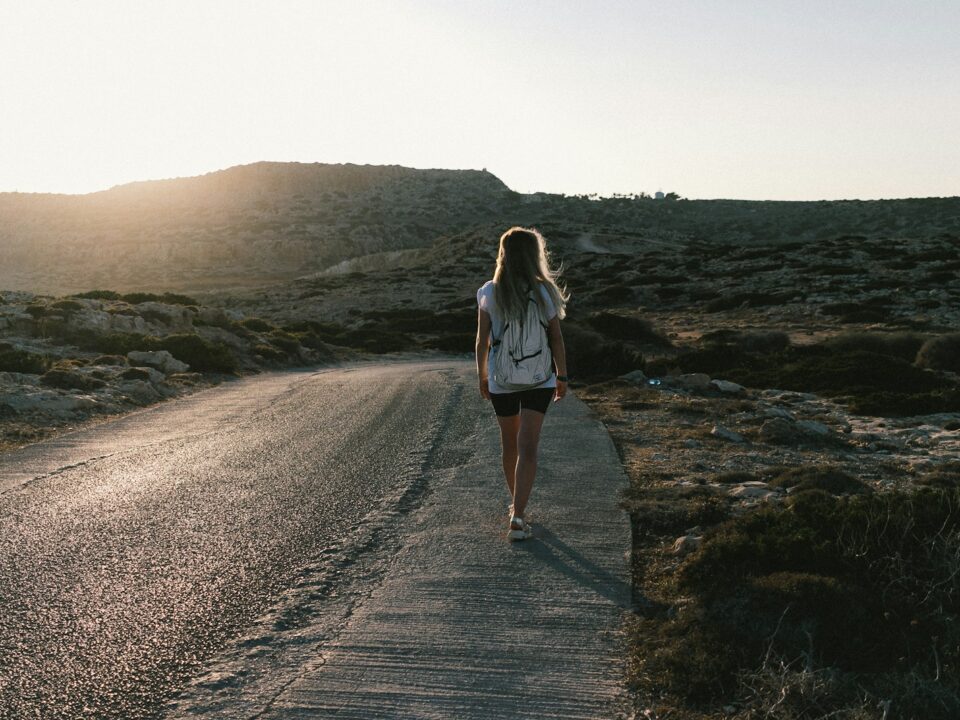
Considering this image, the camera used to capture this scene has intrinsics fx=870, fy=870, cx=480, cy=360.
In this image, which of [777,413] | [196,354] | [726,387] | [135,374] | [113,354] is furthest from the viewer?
[196,354]

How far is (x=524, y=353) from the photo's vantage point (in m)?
6.17

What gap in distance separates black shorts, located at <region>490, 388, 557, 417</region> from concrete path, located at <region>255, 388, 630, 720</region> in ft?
3.08

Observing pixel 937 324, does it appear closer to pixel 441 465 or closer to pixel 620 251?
pixel 441 465

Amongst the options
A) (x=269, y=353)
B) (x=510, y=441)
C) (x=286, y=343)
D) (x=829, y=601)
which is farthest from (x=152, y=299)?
(x=829, y=601)

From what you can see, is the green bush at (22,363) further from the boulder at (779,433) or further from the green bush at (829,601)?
the green bush at (829,601)

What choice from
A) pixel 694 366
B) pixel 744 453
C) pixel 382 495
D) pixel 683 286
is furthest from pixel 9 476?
pixel 683 286

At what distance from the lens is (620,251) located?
74125mm

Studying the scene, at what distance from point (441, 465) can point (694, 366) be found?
12.6 m

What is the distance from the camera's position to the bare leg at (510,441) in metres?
6.44

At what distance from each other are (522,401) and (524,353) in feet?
1.19

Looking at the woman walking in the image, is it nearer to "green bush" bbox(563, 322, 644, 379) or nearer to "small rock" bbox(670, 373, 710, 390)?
"small rock" bbox(670, 373, 710, 390)

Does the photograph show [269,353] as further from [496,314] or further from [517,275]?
[517,275]

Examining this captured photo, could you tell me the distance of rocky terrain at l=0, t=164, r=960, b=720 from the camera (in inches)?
160

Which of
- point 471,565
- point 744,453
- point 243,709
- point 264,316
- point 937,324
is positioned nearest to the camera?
point 243,709
